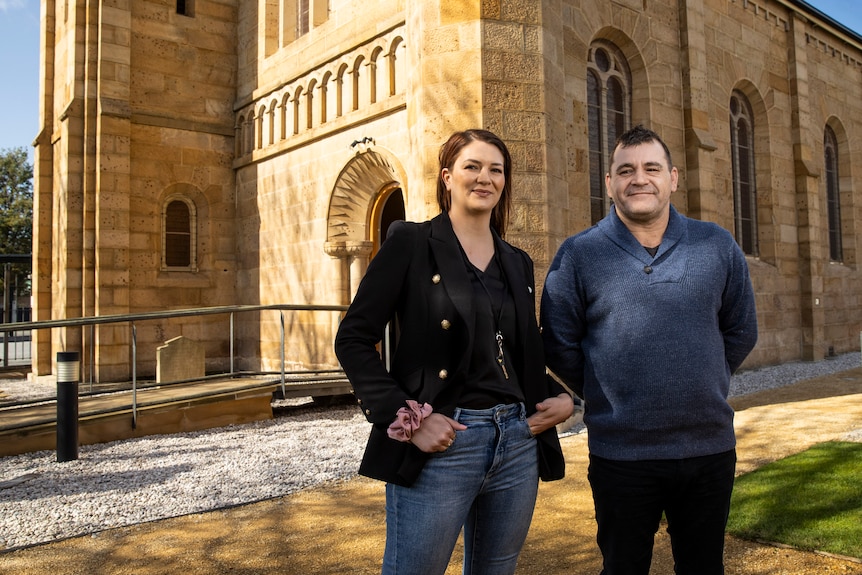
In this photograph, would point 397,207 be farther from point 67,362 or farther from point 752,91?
point 752,91

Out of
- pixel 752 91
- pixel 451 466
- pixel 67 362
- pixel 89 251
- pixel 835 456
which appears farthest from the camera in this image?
pixel 752 91

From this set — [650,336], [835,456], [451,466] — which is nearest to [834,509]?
[835,456]

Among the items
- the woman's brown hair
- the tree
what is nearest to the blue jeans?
the woman's brown hair

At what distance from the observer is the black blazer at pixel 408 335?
1810mm

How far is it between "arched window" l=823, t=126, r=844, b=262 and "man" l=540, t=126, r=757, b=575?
17.5 meters

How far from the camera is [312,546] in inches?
156

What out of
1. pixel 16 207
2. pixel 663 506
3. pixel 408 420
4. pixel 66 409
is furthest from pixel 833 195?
pixel 16 207

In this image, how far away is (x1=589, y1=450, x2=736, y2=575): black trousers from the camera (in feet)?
6.71

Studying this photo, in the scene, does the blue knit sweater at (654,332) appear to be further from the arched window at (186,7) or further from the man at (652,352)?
the arched window at (186,7)

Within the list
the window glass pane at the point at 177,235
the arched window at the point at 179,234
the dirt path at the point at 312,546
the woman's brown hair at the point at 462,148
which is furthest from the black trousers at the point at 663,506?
the window glass pane at the point at 177,235

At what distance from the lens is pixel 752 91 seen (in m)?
14.1

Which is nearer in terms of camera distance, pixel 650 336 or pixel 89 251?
pixel 650 336

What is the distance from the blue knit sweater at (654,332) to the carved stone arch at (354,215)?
348 inches

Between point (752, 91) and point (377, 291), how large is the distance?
48.2 feet
